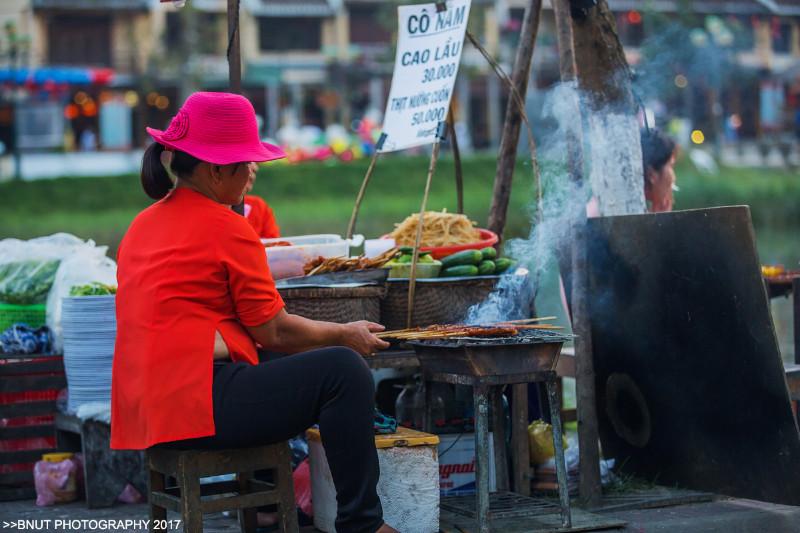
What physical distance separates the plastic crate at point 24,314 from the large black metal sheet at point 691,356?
A: 2.80 m

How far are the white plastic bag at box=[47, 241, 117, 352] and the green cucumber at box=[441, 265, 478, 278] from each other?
185cm

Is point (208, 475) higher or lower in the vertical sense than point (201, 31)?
lower

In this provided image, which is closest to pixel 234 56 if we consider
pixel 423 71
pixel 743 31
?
pixel 423 71

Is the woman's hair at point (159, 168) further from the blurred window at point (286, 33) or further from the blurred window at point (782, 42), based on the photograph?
the blurred window at point (286, 33)

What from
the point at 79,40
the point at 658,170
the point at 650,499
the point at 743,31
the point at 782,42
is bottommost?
the point at 650,499

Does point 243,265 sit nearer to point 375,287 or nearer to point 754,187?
point 375,287


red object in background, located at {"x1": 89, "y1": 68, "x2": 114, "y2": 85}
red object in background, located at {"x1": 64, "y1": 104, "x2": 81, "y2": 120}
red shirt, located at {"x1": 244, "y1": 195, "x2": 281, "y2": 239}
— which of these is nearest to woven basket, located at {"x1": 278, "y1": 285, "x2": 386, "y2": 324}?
red shirt, located at {"x1": 244, "y1": 195, "x2": 281, "y2": 239}

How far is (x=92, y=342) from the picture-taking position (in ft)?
16.1

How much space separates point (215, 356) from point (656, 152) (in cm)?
334

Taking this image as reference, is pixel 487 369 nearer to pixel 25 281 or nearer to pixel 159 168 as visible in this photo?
pixel 159 168

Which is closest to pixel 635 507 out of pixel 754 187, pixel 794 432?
pixel 794 432

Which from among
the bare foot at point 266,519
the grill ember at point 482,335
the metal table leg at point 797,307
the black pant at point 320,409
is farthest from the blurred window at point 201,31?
the black pant at point 320,409

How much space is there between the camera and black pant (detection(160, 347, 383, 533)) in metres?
3.31

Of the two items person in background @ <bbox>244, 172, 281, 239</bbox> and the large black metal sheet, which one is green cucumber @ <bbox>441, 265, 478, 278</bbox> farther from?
person in background @ <bbox>244, 172, 281, 239</bbox>
